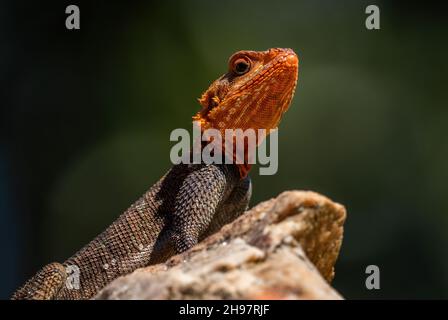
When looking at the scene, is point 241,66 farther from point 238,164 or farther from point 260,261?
point 260,261

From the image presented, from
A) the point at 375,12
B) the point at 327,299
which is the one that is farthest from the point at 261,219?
the point at 375,12

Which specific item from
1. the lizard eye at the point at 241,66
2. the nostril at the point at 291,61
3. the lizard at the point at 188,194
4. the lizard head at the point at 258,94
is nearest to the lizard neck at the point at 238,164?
the lizard at the point at 188,194

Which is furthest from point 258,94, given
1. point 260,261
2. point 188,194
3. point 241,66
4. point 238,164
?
point 260,261

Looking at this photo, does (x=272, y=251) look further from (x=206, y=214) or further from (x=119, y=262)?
(x=119, y=262)

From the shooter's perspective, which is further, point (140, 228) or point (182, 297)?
point (140, 228)

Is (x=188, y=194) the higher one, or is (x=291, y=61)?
(x=291, y=61)

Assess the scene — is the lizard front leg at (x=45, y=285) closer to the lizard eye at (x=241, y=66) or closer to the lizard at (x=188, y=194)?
the lizard at (x=188, y=194)
